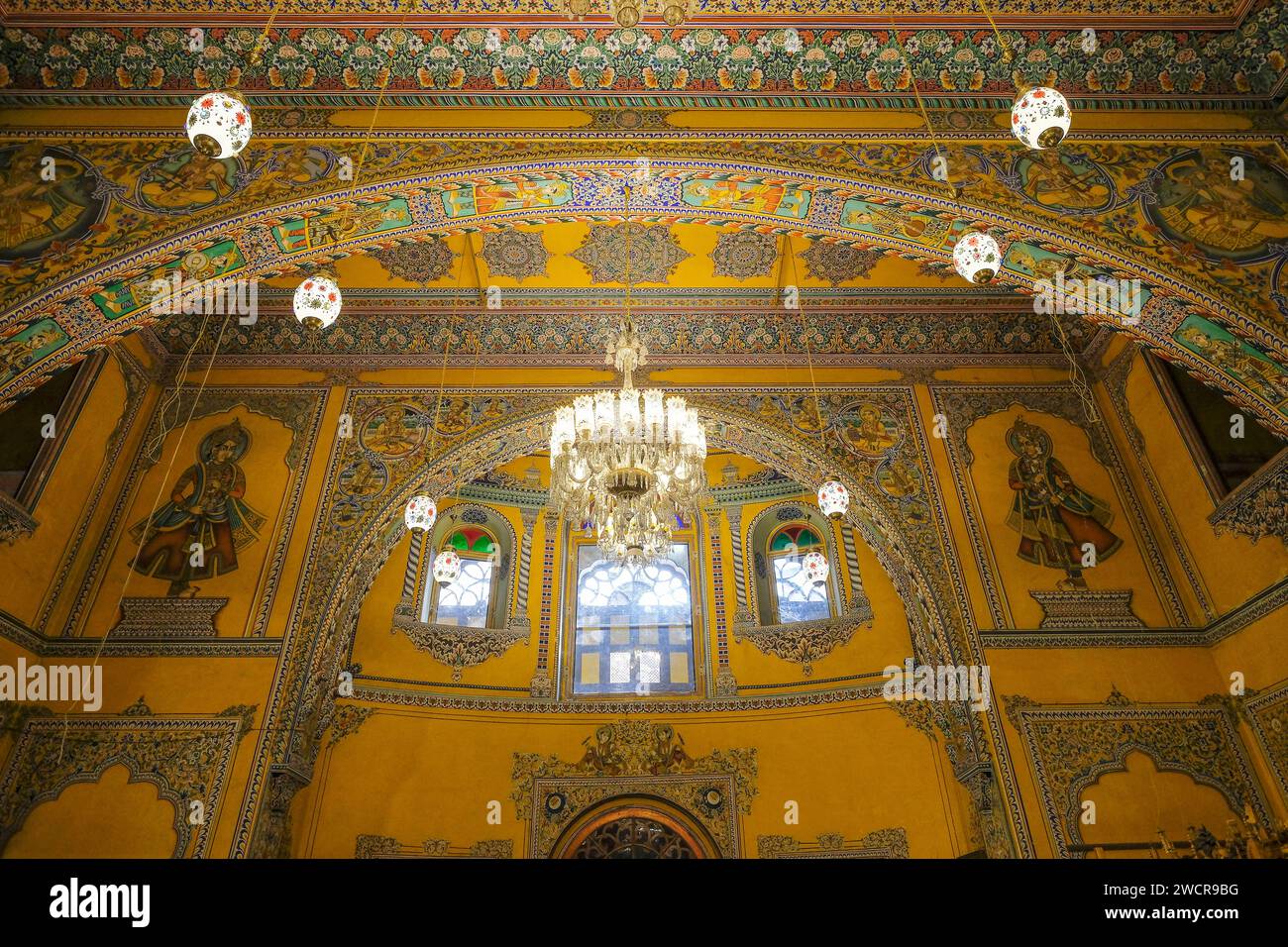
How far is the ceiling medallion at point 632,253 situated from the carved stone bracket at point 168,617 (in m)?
4.96

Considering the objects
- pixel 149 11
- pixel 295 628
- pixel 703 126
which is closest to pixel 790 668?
pixel 295 628

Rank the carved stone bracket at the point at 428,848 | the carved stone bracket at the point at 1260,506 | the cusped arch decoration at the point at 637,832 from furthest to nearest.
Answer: the cusped arch decoration at the point at 637,832, the carved stone bracket at the point at 428,848, the carved stone bracket at the point at 1260,506

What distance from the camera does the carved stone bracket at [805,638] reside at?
9.98m

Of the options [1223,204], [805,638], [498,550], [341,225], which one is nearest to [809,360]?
[805,638]

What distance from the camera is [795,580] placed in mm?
10727

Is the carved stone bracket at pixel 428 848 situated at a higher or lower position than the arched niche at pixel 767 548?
lower

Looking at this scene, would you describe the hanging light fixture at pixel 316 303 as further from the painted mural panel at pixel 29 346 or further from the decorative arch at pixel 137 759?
the decorative arch at pixel 137 759

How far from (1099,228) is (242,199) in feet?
19.6

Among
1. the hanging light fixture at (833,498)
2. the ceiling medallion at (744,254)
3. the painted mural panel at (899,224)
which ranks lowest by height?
the hanging light fixture at (833,498)

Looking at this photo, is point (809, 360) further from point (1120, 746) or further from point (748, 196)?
point (1120, 746)

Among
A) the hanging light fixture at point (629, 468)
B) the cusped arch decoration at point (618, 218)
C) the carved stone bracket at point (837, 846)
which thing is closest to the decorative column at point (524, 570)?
the carved stone bracket at point (837, 846)

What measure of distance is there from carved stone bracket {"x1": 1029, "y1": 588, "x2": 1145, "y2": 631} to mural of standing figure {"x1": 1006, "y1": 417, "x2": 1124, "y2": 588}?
0.13m
